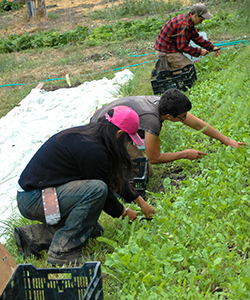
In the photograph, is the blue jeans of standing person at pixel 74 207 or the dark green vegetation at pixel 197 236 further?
the blue jeans of standing person at pixel 74 207

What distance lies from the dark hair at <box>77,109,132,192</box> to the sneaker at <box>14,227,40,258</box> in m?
0.89

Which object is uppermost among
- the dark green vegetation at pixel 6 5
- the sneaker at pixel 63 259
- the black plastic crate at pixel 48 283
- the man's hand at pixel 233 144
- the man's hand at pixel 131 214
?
the black plastic crate at pixel 48 283

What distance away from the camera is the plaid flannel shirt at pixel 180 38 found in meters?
6.17

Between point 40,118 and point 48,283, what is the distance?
4.87m

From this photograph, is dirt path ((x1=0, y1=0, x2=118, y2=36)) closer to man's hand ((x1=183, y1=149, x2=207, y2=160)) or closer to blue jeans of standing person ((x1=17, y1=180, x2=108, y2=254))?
man's hand ((x1=183, y1=149, x2=207, y2=160))

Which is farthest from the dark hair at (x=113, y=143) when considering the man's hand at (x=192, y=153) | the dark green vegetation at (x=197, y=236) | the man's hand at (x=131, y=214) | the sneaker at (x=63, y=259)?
the man's hand at (x=192, y=153)

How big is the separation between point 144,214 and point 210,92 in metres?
2.64

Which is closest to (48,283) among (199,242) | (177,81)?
(199,242)

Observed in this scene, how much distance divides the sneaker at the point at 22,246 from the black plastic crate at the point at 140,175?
3.62 feet

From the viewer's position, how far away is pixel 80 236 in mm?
2863

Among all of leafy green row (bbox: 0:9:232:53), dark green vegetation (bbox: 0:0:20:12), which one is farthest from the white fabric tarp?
dark green vegetation (bbox: 0:0:20:12)

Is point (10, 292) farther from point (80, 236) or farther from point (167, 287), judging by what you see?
point (167, 287)

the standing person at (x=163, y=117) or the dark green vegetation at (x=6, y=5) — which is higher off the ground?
the standing person at (x=163, y=117)

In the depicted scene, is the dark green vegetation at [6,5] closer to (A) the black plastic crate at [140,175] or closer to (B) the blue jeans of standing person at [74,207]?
(A) the black plastic crate at [140,175]
